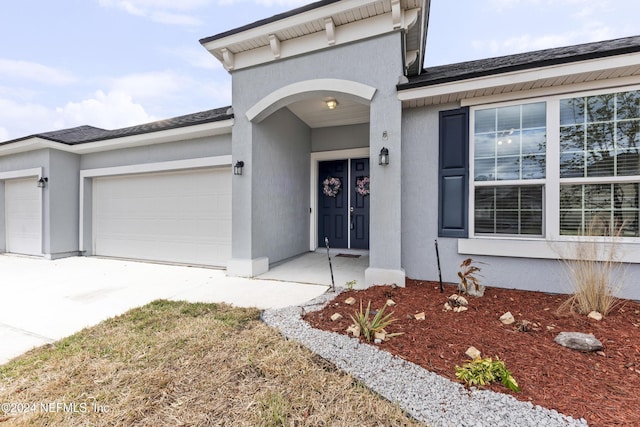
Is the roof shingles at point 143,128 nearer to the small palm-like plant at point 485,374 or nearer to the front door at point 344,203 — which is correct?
the front door at point 344,203

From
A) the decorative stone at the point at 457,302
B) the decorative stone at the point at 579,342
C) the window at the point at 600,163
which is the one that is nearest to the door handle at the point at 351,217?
the decorative stone at the point at 457,302

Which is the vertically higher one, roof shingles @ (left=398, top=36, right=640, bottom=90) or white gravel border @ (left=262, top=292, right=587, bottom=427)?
roof shingles @ (left=398, top=36, right=640, bottom=90)

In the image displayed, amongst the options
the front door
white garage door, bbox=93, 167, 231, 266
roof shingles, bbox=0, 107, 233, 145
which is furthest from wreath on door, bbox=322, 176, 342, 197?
roof shingles, bbox=0, 107, 233, 145

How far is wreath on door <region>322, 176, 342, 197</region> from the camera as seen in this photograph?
22.3 feet

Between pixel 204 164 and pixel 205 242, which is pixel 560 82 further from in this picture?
pixel 205 242

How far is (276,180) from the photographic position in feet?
18.2

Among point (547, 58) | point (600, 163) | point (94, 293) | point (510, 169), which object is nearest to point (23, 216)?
point (94, 293)

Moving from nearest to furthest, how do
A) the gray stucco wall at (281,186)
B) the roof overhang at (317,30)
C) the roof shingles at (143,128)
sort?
the roof overhang at (317,30) < the gray stucco wall at (281,186) < the roof shingles at (143,128)

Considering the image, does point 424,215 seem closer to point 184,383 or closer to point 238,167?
point 238,167

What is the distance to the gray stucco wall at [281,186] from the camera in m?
5.05

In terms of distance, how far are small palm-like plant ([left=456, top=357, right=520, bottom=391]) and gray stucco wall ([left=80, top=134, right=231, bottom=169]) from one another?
5.11 metres

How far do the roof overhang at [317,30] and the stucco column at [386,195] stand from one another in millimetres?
1055

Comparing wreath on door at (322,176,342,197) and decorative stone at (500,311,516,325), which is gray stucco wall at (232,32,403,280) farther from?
wreath on door at (322,176,342,197)

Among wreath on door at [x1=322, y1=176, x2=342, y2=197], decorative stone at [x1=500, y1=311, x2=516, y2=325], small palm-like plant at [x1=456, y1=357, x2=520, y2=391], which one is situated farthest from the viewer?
wreath on door at [x1=322, y1=176, x2=342, y2=197]
